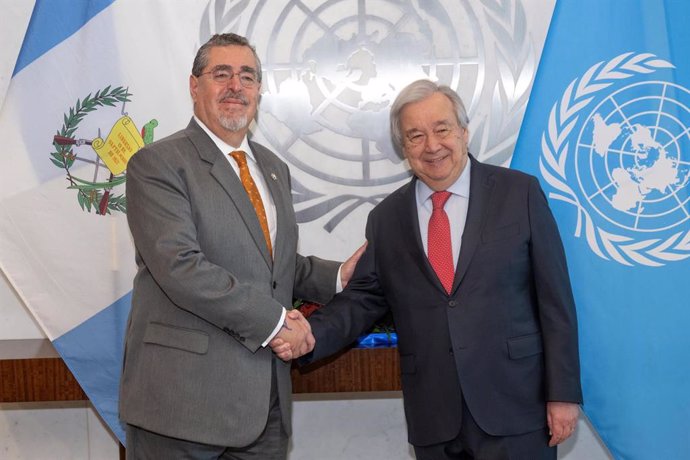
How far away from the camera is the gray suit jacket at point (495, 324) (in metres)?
2.22

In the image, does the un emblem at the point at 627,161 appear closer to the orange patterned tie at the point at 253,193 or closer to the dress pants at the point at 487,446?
the dress pants at the point at 487,446

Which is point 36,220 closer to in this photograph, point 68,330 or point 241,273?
point 68,330

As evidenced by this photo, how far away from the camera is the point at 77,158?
3.12 m

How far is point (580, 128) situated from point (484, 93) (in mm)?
397

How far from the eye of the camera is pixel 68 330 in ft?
10.1

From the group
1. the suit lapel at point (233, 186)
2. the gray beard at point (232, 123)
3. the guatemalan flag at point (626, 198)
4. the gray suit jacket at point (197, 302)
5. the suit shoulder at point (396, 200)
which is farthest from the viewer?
the guatemalan flag at point (626, 198)

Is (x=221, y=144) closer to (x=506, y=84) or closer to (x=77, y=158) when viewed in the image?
(x=77, y=158)

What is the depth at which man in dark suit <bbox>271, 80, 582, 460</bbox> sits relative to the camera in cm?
222

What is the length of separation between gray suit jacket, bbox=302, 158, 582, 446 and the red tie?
34 millimetres

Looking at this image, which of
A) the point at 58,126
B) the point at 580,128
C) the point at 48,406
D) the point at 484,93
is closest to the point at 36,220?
the point at 58,126

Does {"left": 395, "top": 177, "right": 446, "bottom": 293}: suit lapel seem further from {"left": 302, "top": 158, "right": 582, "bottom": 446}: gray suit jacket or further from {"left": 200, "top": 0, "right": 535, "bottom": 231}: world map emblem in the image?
{"left": 200, "top": 0, "right": 535, "bottom": 231}: world map emblem

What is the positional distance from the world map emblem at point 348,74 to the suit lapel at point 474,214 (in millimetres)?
765

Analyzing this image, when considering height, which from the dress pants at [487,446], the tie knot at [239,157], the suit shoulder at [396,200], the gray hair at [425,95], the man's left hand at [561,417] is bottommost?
the dress pants at [487,446]

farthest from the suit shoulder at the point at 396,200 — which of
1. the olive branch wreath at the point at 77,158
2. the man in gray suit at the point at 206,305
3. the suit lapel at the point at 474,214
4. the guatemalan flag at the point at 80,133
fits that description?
the olive branch wreath at the point at 77,158
